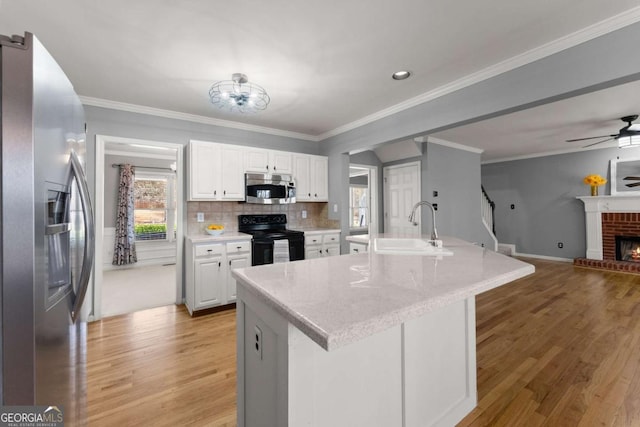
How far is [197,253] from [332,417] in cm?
268

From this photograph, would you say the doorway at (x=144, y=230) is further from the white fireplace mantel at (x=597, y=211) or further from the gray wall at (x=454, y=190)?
the white fireplace mantel at (x=597, y=211)

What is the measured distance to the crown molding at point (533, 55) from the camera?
1.83 m

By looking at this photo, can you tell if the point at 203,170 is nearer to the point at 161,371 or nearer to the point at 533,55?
the point at 161,371

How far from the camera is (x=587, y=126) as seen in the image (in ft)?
14.4

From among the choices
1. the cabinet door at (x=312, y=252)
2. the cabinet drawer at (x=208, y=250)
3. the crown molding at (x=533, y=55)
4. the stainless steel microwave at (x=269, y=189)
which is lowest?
the cabinet door at (x=312, y=252)

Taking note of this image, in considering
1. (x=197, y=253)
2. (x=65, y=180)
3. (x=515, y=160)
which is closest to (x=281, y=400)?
(x=65, y=180)

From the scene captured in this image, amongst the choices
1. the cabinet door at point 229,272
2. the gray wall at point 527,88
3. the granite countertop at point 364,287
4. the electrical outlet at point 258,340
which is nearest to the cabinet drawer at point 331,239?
the cabinet door at point 229,272

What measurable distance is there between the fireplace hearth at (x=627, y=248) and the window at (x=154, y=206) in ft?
30.7

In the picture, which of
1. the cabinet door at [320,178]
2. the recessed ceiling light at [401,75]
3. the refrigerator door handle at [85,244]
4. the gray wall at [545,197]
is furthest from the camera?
the gray wall at [545,197]

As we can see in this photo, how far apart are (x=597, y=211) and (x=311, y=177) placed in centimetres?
598

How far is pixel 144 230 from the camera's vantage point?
6008 millimetres

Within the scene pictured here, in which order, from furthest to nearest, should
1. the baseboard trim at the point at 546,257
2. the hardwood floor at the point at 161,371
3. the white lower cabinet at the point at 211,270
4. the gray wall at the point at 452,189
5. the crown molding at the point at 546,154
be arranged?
the baseboard trim at the point at 546,257 < the crown molding at the point at 546,154 < the gray wall at the point at 452,189 < the white lower cabinet at the point at 211,270 < the hardwood floor at the point at 161,371

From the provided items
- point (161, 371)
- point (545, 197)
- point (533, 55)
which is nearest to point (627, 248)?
point (545, 197)

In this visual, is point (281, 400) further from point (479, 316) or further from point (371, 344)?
point (479, 316)
